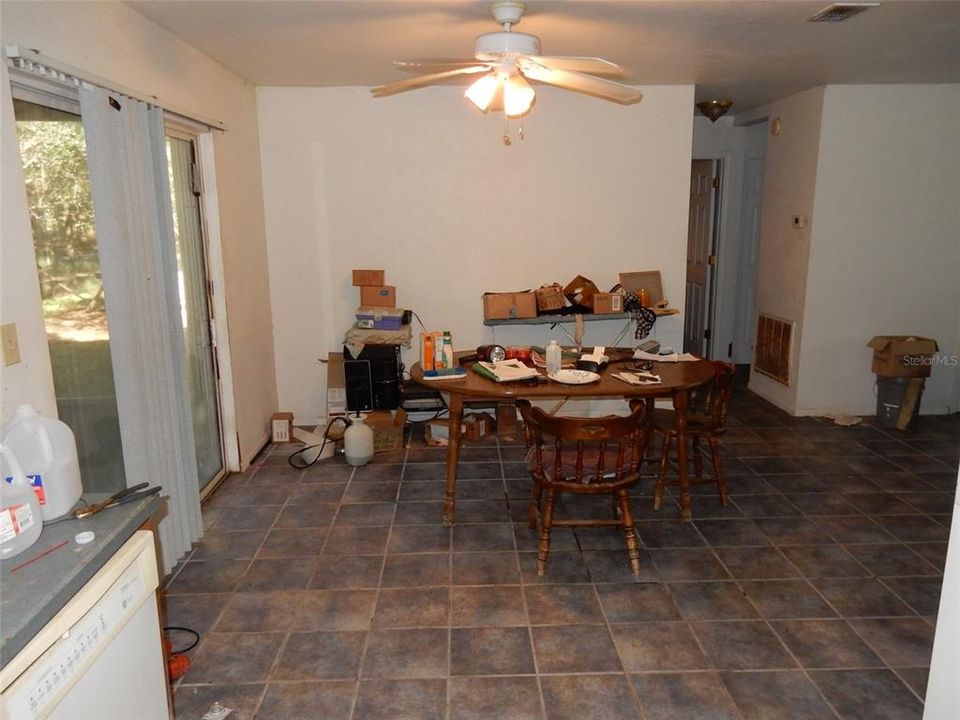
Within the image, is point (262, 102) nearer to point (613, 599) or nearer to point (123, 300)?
point (123, 300)

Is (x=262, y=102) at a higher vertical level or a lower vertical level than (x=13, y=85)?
higher

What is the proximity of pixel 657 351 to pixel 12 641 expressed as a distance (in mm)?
3385

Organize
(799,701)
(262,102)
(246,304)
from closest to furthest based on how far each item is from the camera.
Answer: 1. (799,701)
2. (246,304)
3. (262,102)

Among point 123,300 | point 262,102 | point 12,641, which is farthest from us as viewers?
point 262,102

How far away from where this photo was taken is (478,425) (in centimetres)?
488

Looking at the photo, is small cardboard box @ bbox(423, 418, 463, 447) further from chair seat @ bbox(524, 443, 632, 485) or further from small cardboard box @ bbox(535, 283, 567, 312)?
chair seat @ bbox(524, 443, 632, 485)

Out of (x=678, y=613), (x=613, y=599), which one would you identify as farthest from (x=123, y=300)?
(x=678, y=613)

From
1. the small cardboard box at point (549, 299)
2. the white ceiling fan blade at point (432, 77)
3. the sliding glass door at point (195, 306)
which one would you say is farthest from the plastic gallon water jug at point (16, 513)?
the small cardboard box at point (549, 299)

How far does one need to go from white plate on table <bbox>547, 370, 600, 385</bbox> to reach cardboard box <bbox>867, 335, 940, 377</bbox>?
9.63 ft

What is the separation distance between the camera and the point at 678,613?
2.76 m

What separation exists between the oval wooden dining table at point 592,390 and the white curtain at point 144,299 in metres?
1.16

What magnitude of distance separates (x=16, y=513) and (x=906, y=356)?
18.0 ft

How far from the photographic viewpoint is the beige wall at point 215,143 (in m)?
2.16

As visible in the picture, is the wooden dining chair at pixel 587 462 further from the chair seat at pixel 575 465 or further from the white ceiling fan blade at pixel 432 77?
the white ceiling fan blade at pixel 432 77
